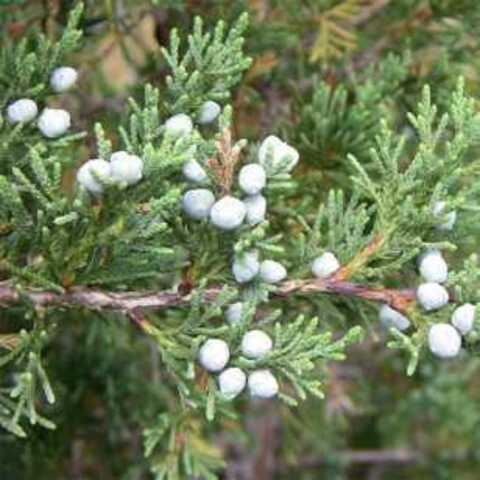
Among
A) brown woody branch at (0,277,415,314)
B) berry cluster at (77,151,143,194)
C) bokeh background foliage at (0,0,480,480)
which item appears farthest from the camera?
bokeh background foliage at (0,0,480,480)

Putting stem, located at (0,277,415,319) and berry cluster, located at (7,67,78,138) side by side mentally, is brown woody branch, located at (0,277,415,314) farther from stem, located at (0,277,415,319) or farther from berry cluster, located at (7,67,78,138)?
berry cluster, located at (7,67,78,138)

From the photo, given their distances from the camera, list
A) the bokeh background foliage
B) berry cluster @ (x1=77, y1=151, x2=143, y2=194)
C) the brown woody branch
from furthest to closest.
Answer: the bokeh background foliage
the brown woody branch
berry cluster @ (x1=77, y1=151, x2=143, y2=194)

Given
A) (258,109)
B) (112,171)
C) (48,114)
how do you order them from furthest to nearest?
(258,109) → (48,114) → (112,171)

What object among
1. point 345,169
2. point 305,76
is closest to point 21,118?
point 345,169

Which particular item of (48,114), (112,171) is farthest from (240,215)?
(48,114)

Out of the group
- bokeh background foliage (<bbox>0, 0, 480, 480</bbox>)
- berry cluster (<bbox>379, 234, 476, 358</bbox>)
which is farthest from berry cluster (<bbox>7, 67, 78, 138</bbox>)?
berry cluster (<bbox>379, 234, 476, 358</bbox>)

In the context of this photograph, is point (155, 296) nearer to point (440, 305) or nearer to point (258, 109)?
point (440, 305)

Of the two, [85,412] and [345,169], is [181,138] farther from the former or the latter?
[85,412]
